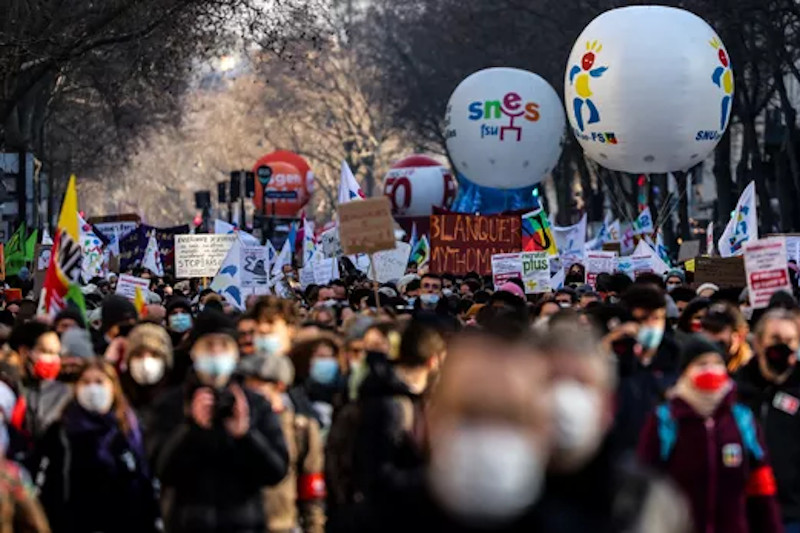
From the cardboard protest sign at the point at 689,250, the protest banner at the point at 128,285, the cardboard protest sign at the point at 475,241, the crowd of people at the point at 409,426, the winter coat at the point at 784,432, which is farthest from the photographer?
the cardboard protest sign at the point at 689,250

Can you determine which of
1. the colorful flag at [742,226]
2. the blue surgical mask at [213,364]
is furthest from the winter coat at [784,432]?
the colorful flag at [742,226]

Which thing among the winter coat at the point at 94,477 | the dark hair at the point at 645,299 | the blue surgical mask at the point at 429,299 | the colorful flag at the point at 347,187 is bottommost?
the winter coat at the point at 94,477

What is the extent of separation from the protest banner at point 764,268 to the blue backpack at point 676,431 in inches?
224

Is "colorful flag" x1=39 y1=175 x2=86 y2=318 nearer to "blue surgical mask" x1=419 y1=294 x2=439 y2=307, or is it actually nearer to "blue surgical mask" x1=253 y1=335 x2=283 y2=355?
"blue surgical mask" x1=253 y1=335 x2=283 y2=355

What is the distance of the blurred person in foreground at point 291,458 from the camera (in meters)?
8.30

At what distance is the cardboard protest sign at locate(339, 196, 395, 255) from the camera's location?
1700 cm

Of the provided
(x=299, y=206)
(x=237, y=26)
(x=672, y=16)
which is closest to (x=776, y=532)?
(x=672, y=16)

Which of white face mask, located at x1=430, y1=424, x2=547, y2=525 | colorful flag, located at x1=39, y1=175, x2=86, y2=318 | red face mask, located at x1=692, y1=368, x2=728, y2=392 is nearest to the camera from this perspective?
white face mask, located at x1=430, y1=424, x2=547, y2=525

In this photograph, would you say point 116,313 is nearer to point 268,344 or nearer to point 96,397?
point 268,344

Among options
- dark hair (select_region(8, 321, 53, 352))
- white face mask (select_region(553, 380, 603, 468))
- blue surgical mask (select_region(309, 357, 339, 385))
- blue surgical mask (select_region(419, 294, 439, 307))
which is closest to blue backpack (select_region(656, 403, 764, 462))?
blue surgical mask (select_region(309, 357, 339, 385))

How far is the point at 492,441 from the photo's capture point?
4.29 meters

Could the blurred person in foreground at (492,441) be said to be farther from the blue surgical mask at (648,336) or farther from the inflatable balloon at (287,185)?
the inflatable balloon at (287,185)

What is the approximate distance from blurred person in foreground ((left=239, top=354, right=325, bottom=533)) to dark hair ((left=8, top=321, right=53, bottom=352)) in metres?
1.69

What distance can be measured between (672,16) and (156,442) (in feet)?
54.8
